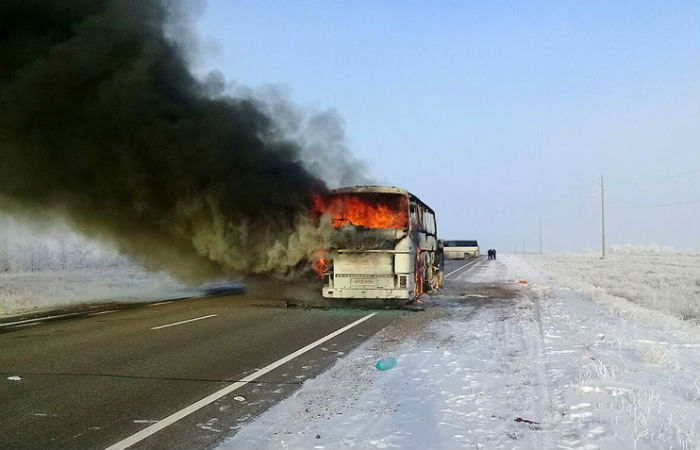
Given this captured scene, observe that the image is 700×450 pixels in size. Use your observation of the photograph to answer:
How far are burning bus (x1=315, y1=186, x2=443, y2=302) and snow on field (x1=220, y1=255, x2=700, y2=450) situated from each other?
3.20 m

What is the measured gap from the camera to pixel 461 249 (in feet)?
219

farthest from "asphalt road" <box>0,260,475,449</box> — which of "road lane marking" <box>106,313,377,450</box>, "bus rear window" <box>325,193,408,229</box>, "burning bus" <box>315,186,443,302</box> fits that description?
"bus rear window" <box>325,193,408,229</box>

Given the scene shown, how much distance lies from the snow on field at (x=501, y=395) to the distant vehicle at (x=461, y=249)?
5601cm

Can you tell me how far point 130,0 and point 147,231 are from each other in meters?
7.28

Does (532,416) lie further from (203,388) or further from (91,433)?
(91,433)

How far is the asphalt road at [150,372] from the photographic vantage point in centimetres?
452

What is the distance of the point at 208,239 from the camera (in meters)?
15.1

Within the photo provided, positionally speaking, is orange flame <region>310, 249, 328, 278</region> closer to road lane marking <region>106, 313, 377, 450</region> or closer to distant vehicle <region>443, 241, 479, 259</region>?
road lane marking <region>106, 313, 377, 450</region>

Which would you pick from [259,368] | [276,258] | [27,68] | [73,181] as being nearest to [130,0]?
[27,68]

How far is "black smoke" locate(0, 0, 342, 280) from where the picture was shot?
48.9 feet

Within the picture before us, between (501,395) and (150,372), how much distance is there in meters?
4.25

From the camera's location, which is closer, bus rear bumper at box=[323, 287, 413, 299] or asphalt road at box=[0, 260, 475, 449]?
asphalt road at box=[0, 260, 475, 449]

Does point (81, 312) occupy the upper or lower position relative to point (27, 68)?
lower

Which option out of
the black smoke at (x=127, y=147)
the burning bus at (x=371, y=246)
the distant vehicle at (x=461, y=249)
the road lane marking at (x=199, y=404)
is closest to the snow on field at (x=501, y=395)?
the road lane marking at (x=199, y=404)
